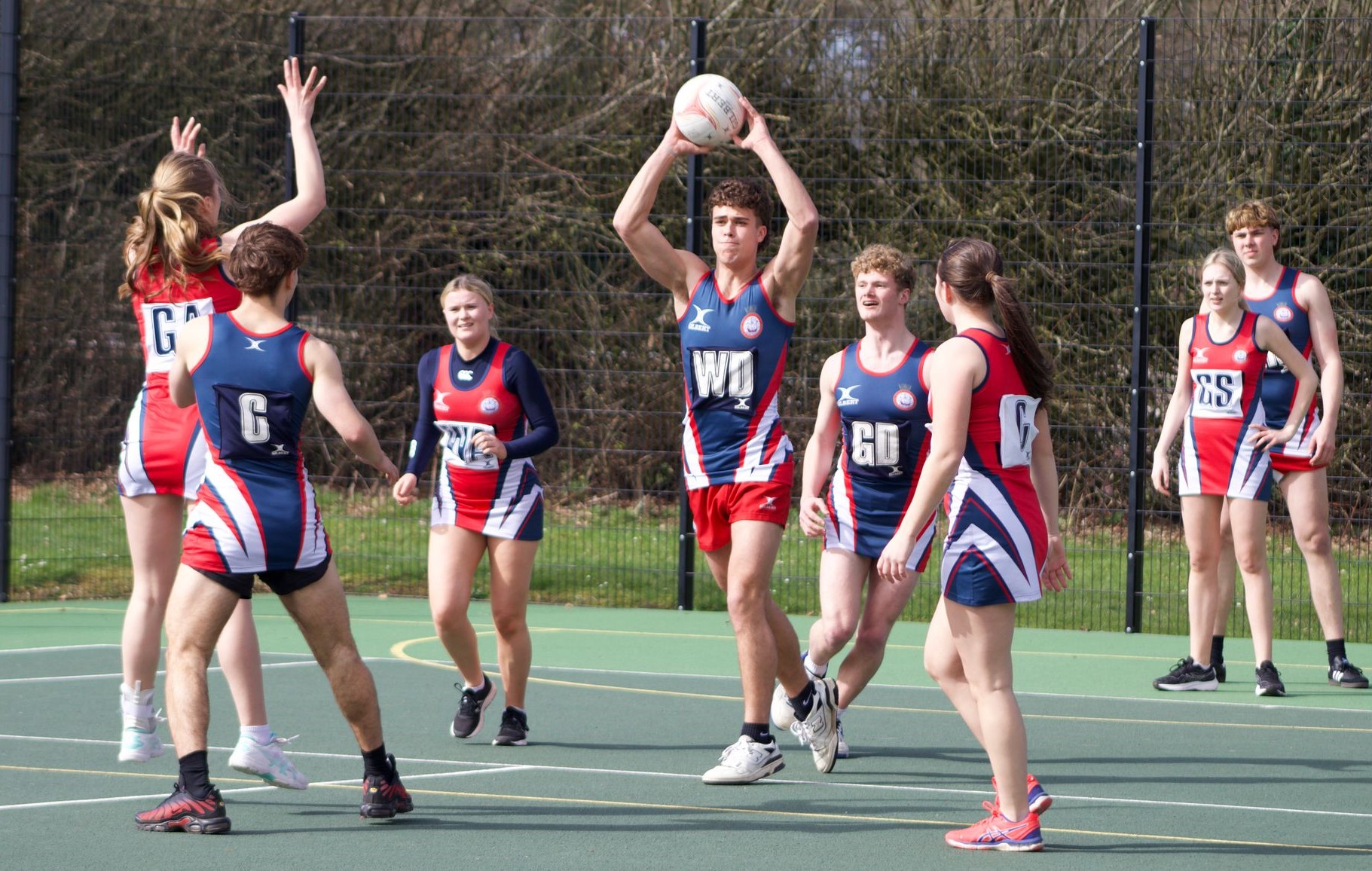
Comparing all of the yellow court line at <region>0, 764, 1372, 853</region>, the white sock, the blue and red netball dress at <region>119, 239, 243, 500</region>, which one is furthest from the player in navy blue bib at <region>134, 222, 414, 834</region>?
the yellow court line at <region>0, 764, 1372, 853</region>

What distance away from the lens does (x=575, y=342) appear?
12.4 meters

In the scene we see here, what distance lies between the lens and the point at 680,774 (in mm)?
7082

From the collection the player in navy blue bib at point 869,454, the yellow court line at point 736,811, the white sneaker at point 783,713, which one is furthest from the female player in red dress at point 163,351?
the player in navy blue bib at point 869,454

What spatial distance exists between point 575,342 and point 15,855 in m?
7.23

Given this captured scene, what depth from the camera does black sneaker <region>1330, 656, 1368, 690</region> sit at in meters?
9.48

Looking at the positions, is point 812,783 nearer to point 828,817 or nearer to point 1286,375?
point 828,817

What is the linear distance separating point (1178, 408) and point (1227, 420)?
0.29 meters

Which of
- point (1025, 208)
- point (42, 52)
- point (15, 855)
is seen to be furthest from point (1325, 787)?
point (42, 52)

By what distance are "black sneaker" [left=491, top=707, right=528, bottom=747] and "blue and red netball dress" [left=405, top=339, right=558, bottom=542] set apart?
704 millimetres

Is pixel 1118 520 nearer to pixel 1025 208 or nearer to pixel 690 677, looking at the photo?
pixel 1025 208

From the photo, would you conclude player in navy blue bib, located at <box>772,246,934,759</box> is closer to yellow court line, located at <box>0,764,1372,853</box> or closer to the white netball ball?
the white netball ball

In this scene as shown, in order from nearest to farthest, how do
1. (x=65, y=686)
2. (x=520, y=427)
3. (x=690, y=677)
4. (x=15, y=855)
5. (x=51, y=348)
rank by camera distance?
(x=15, y=855)
(x=520, y=427)
(x=65, y=686)
(x=690, y=677)
(x=51, y=348)

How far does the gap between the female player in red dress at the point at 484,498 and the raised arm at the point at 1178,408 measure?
3.19 meters

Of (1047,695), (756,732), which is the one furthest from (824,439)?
(1047,695)
